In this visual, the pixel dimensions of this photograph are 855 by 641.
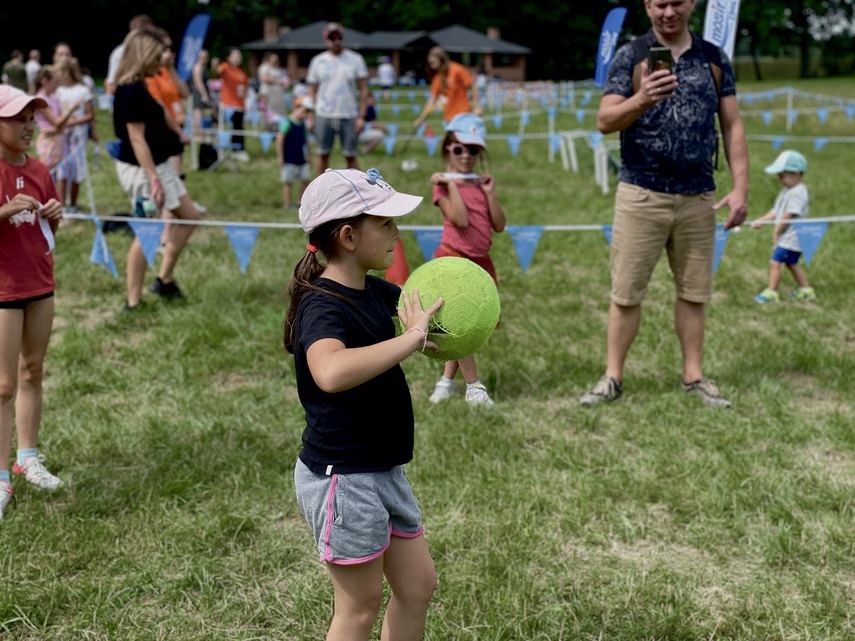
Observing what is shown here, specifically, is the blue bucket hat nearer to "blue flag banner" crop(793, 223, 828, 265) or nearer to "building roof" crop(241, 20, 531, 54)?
"blue flag banner" crop(793, 223, 828, 265)

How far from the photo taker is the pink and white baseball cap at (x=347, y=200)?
2178 millimetres

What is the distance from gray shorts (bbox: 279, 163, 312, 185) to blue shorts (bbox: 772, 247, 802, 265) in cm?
596

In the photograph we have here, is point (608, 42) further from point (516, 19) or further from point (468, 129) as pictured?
point (516, 19)

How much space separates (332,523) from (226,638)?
1.04m

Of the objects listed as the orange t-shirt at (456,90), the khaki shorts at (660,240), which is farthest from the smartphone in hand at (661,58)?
the orange t-shirt at (456,90)

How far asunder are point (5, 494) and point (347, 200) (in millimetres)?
2537

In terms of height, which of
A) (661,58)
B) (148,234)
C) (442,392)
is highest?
(661,58)

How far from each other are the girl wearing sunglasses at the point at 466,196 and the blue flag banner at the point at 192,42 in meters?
9.16

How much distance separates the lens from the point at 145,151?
6.22 metres

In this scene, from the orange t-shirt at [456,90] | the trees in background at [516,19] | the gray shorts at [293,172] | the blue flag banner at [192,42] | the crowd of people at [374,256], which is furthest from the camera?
the trees in background at [516,19]

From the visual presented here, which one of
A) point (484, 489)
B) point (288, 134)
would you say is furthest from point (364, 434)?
point (288, 134)

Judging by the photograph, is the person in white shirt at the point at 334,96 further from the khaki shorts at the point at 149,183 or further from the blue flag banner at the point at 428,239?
the blue flag banner at the point at 428,239

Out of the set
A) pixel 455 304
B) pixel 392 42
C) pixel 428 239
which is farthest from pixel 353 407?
pixel 392 42

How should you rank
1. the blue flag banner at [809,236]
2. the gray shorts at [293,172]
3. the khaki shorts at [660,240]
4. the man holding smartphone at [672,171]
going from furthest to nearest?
1. the gray shorts at [293,172]
2. the blue flag banner at [809,236]
3. the khaki shorts at [660,240]
4. the man holding smartphone at [672,171]
